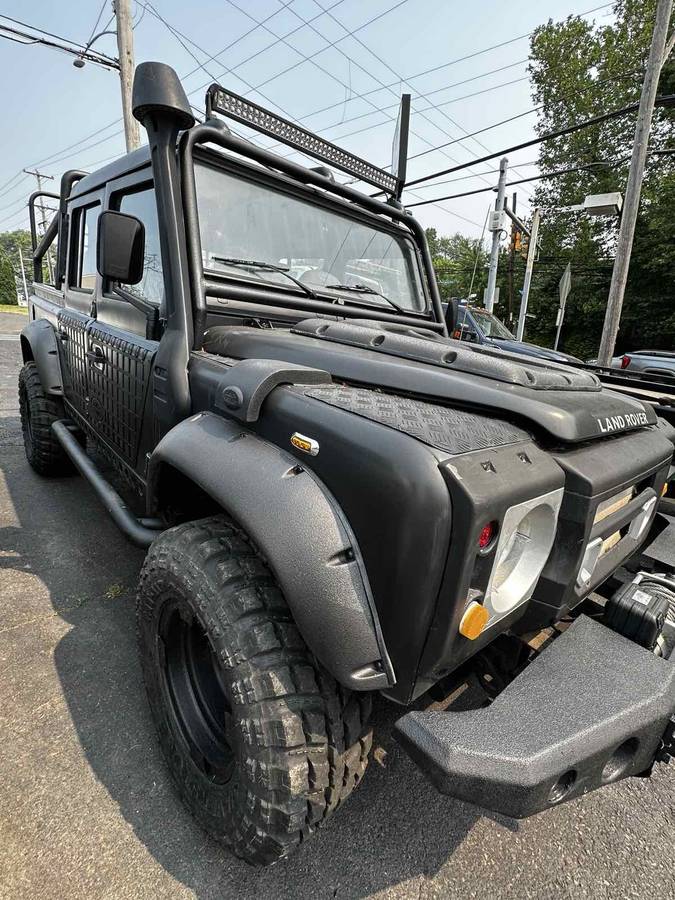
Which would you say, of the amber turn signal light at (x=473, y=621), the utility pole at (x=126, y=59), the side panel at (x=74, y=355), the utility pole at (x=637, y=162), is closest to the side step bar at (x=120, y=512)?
the side panel at (x=74, y=355)

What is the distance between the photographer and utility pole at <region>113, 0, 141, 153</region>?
412 inches

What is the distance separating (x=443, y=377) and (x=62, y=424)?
304 centimetres

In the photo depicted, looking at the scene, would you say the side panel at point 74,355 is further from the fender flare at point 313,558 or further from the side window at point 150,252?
the fender flare at point 313,558

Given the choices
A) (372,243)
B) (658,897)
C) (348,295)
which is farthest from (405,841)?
(372,243)

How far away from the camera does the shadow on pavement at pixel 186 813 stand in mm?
1396

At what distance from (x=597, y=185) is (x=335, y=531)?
1194 inches

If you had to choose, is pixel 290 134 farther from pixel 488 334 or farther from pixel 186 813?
pixel 488 334

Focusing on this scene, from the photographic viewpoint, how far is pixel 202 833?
58.8 inches

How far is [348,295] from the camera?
8.15ft

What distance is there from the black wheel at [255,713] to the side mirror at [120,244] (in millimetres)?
1118

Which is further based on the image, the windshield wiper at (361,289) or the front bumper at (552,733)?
the windshield wiper at (361,289)

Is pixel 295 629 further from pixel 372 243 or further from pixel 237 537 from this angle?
pixel 372 243

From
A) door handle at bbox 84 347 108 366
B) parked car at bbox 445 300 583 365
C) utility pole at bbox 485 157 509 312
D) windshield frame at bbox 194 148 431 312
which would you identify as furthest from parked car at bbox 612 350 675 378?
door handle at bbox 84 347 108 366

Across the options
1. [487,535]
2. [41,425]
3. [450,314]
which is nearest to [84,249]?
[41,425]
